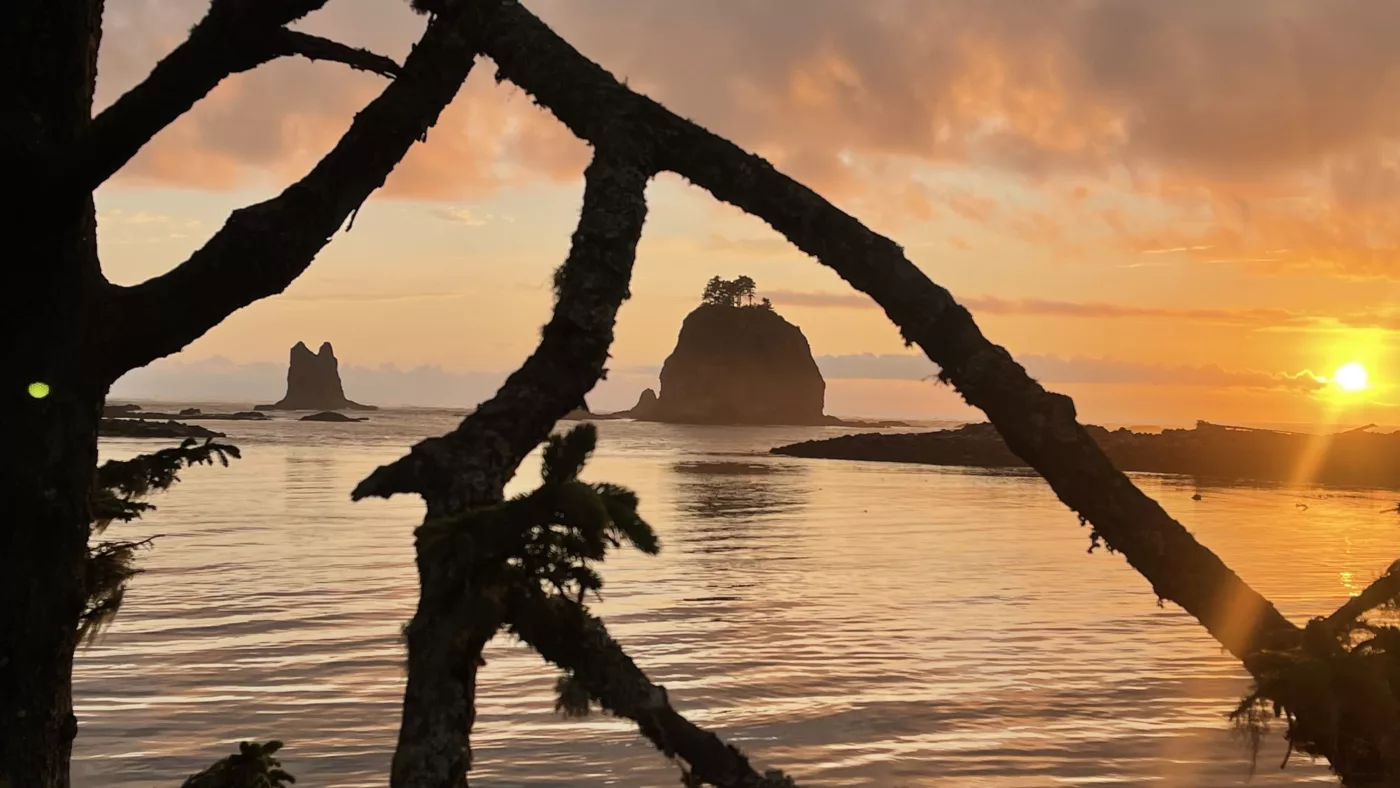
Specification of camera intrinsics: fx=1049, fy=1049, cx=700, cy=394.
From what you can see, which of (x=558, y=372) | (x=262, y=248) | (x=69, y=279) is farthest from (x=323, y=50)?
(x=558, y=372)

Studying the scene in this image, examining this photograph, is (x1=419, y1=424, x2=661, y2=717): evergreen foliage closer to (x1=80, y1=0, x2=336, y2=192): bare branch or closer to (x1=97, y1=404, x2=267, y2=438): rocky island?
(x1=80, y1=0, x2=336, y2=192): bare branch

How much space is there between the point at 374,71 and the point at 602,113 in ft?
3.19

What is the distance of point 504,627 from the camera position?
1251 mm

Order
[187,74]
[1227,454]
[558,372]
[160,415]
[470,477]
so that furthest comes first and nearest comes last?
[160,415] → [1227,454] → [187,74] → [558,372] → [470,477]

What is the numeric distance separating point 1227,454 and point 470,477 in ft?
206

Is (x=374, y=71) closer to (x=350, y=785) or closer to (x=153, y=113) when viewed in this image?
(x=153, y=113)

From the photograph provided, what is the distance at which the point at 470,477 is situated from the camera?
4.30 feet

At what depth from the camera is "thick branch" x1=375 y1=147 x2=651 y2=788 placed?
3.98 ft

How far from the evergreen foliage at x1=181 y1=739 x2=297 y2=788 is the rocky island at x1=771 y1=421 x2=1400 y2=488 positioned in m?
51.3

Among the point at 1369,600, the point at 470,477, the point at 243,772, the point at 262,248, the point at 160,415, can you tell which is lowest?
the point at 243,772

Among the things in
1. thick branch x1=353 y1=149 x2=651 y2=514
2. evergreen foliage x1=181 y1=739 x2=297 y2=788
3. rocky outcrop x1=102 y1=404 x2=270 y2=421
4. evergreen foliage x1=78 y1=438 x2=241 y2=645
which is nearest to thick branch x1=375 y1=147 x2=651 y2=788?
thick branch x1=353 y1=149 x2=651 y2=514

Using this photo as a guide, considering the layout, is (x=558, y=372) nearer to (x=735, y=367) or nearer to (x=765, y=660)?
(x=765, y=660)

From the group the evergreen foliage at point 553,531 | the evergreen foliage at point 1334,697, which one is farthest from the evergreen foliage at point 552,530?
the evergreen foliage at point 1334,697

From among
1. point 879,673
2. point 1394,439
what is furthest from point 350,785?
point 1394,439
